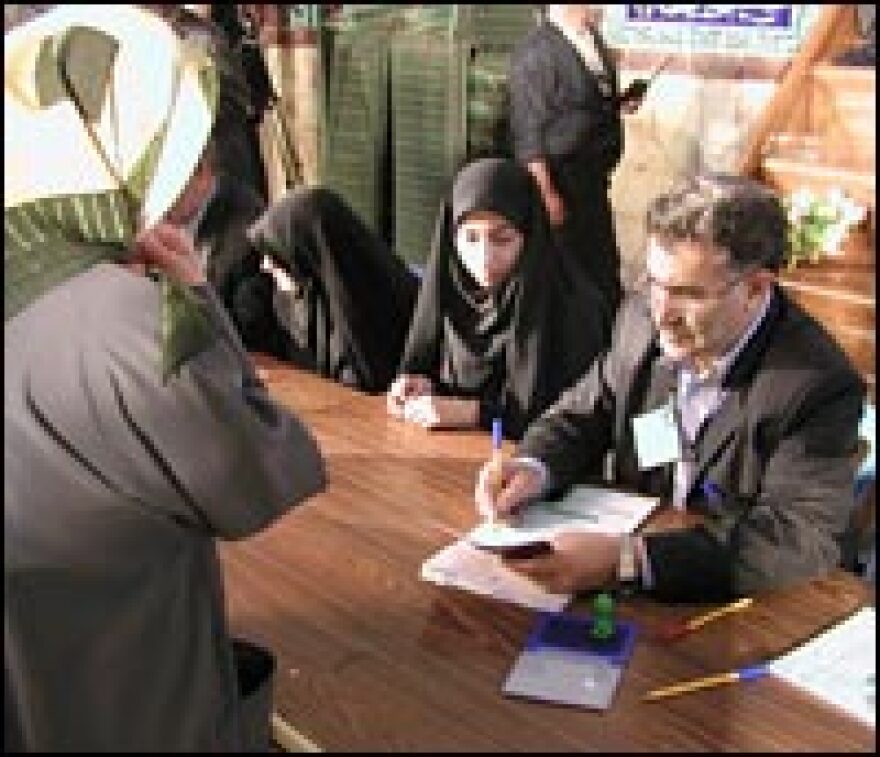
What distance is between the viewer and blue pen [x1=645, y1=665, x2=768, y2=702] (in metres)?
1.41

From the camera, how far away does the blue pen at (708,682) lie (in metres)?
1.41

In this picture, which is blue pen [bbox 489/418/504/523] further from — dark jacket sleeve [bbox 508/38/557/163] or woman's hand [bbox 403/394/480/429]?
dark jacket sleeve [bbox 508/38/557/163]

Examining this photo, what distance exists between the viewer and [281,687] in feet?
4.73

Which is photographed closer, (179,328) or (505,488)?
(179,328)

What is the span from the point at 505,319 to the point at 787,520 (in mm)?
1040

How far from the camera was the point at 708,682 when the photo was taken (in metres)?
1.43

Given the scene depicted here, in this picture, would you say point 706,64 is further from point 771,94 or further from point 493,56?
point 493,56

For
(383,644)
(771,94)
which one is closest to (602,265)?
(771,94)

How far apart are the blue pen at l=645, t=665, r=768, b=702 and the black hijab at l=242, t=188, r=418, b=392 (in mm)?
1654

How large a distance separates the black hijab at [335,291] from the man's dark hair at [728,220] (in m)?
1.21

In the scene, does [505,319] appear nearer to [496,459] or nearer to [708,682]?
[496,459]

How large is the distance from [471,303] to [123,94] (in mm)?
1643

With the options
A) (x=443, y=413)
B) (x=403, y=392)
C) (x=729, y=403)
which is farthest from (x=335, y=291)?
(x=729, y=403)

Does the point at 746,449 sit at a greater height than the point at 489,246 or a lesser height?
lesser
